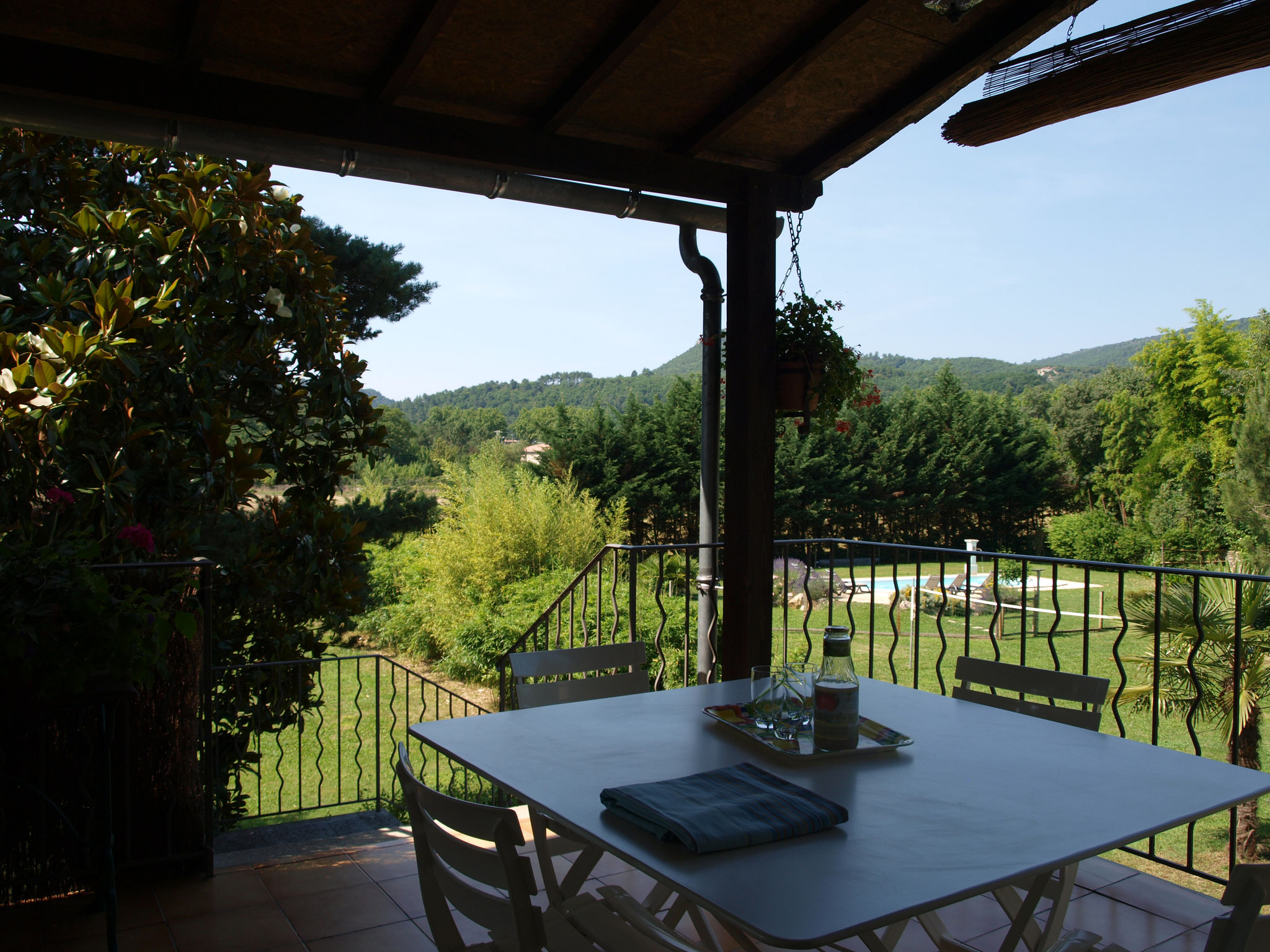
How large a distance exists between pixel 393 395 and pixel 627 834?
A: 26009 millimetres

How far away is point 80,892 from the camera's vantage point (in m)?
2.63

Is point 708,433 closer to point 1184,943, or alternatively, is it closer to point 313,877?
point 313,877

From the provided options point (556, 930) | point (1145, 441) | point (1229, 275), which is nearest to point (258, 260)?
point (556, 930)

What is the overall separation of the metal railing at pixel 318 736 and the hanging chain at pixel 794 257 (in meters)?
2.08

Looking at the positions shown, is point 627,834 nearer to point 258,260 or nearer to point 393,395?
point 258,260

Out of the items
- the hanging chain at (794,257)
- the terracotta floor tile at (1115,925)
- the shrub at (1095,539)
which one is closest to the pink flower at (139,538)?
the hanging chain at (794,257)

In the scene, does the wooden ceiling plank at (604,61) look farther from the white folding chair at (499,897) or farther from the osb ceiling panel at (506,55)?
the white folding chair at (499,897)

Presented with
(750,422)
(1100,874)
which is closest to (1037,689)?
(1100,874)

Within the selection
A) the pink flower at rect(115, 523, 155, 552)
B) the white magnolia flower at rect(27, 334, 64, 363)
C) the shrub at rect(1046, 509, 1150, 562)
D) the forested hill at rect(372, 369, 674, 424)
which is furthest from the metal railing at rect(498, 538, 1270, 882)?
the forested hill at rect(372, 369, 674, 424)

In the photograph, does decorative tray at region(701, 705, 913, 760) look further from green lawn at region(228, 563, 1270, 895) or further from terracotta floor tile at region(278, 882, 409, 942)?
terracotta floor tile at region(278, 882, 409, 942)

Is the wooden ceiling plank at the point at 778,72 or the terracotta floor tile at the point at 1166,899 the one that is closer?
the terracotta floor tile at the point at 1166,899

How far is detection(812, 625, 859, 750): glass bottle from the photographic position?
159 centimetres

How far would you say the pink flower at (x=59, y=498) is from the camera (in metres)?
3.40

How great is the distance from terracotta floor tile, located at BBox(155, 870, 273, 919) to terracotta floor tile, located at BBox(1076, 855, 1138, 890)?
93.3 inches
